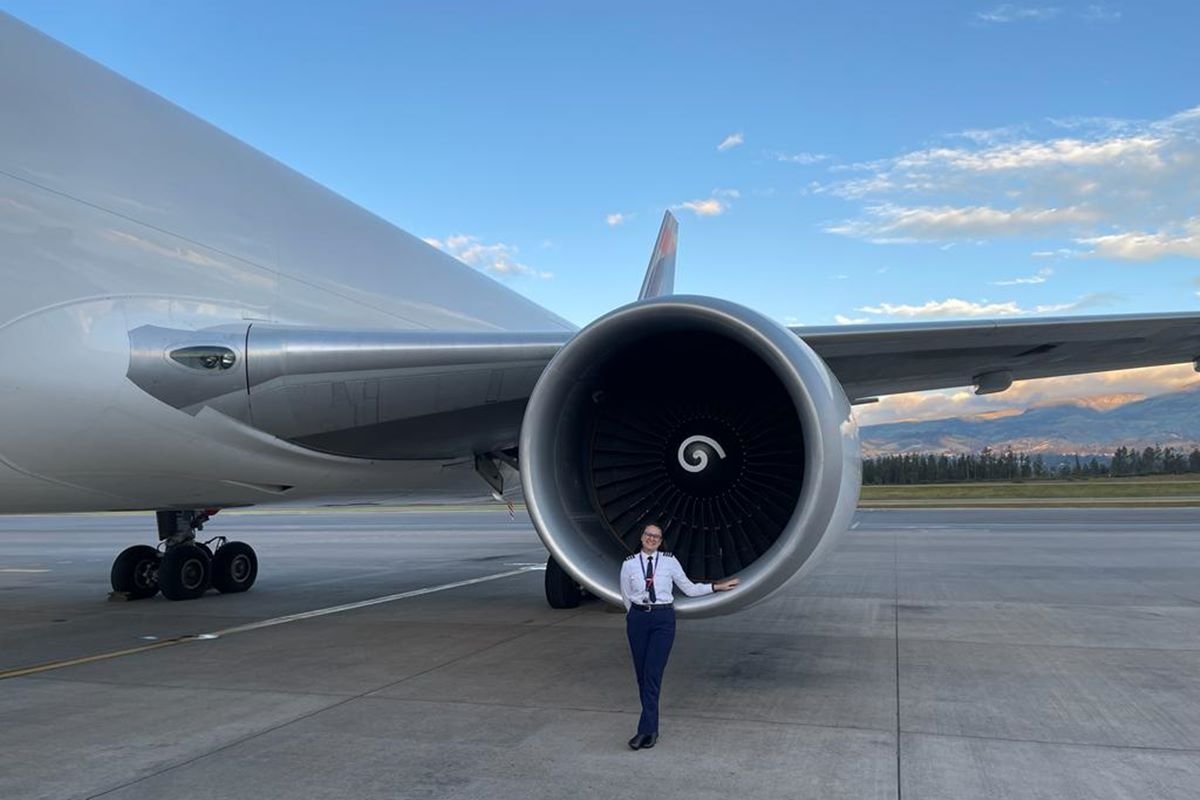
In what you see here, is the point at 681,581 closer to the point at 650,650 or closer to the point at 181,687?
the point at 650,650

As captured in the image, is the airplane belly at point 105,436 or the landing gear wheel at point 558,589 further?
the landing gear wheel at point 558,589

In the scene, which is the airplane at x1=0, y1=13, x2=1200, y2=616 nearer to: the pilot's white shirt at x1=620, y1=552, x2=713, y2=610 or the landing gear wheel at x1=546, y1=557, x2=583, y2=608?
the pilot's white shirt at x1=620, y1=552, x2=713, y2=610

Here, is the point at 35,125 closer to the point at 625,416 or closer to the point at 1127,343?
the point at 625,416

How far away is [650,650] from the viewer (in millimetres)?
4379

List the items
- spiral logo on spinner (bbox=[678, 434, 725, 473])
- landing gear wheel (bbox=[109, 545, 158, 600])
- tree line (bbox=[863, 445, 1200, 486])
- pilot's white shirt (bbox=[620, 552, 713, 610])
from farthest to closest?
1. tree line (bbox=[863, 445, 1200, 486])
2. landing gear wheel (bbox=[109, 545, 158, 600])
3. spiral logo on spinner (bbox=[678, 434, 725, 473])
4. pilot's white shirt (bbox=[620, 552, 713, 610])

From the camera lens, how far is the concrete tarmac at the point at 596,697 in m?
3.78

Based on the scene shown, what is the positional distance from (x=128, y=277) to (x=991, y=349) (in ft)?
19.2

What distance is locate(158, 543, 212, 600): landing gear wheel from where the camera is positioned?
393 inches

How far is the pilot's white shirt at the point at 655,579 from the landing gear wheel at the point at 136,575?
7741mm

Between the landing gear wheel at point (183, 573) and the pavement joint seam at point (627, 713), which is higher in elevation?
the landing gear wheel at point (183, 573)

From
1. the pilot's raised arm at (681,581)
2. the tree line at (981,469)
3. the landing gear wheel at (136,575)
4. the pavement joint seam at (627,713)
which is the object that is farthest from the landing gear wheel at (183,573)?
the tree line at (981,469)

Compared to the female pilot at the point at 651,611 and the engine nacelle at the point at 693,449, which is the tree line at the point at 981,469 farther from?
the female pilot at the point at 651,611

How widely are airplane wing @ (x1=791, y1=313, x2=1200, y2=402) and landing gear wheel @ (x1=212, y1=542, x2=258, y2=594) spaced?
721 centimetres

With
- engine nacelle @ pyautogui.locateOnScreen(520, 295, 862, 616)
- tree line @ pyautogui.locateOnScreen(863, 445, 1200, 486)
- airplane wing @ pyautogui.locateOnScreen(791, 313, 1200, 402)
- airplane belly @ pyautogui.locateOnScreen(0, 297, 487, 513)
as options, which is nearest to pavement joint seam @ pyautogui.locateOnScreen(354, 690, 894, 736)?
engine nacelle @ pyautogui.locateOnScreen(520, 295, 862, 616)
